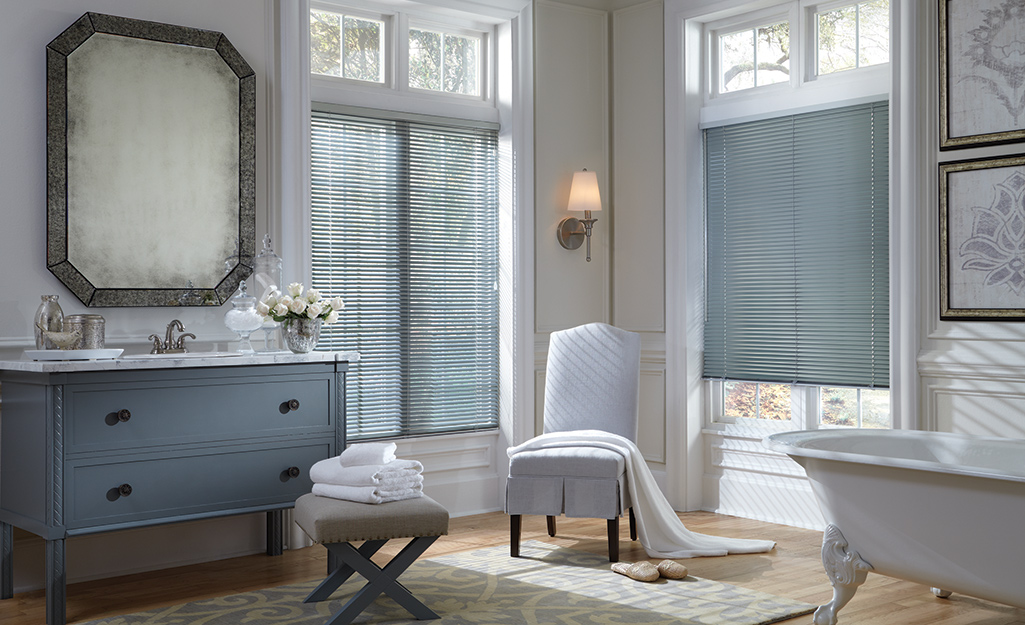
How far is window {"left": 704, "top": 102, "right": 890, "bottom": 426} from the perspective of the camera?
15.2 feet

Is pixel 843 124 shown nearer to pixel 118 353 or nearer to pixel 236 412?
pixel 236 412

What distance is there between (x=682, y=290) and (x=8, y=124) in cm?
332

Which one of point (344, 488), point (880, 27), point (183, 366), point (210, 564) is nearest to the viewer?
point (344, 488)

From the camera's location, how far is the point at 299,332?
391cm

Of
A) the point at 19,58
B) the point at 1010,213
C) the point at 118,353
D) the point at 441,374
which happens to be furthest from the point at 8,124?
the point at 1010,213

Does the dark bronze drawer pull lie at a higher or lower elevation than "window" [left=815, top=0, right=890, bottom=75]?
lower

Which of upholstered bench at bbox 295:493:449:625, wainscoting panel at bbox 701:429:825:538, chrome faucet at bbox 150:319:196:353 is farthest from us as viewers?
wainscoting panel at bbox 701:429:825:538

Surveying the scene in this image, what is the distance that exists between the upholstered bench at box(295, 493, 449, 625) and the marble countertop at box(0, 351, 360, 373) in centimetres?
67

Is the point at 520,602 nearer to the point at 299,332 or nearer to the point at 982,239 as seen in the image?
the point at 299,332

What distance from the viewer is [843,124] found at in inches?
186

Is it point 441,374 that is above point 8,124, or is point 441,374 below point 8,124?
below

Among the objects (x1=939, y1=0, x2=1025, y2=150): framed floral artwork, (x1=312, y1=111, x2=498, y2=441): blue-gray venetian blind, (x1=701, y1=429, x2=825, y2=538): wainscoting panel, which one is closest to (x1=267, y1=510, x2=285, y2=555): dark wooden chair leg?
(x1=312, y1=111, x2=498, y2=441): blue-gray venetian blind

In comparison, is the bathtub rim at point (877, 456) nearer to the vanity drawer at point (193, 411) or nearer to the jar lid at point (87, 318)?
the vanity drawer at point (193, 411)

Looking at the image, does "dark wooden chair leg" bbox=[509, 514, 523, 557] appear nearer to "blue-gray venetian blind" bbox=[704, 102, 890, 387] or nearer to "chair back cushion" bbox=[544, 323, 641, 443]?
"chair back cushion" bbox=[544, 323, 641, 443]
